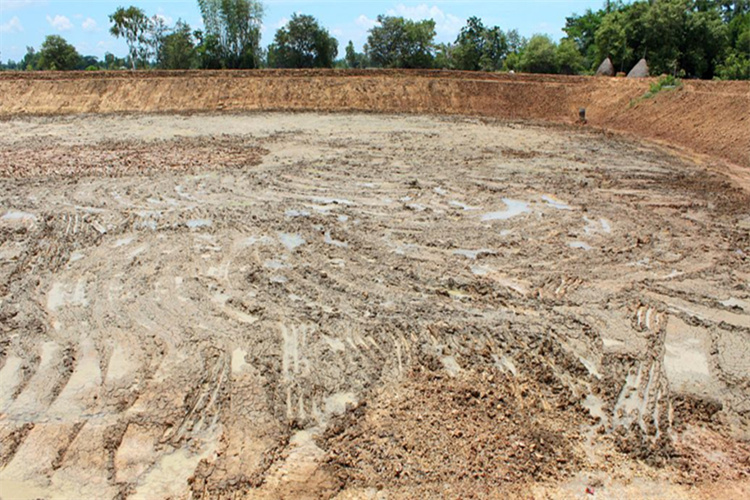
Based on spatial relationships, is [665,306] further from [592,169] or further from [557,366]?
[592,169]

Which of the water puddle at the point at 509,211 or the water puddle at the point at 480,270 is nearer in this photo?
the water puddle at the point at 480,270

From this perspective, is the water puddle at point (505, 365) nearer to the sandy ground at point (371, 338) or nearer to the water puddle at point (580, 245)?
the sandy ground at point (371, 338)

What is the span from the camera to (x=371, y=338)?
21.1ft

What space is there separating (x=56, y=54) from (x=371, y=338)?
51.2 metres

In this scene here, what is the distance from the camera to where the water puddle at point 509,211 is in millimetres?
11055

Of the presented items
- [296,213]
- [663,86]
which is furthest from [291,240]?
[663,86]

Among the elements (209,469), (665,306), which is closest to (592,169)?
(665,306)

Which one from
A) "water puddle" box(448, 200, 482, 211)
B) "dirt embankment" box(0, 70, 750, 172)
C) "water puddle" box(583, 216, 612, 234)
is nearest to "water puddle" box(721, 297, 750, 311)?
"water puddle" box(583, 216, 612, 234)

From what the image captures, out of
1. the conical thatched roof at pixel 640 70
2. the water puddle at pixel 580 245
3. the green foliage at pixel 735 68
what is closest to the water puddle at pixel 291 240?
the water puddle at pixel 580 245

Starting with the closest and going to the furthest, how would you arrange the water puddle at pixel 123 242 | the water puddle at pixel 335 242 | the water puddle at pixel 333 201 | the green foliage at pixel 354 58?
the water puddle at pixel 123 242 < the water puddle at pixel 335 242 < the water puddle at pixel 333 201 < the green foliage at pixel 354 58

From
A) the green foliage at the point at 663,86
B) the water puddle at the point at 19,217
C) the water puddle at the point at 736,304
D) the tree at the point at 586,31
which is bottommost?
the water puddle at the point at 736,304

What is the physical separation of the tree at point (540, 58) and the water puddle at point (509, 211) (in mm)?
30447

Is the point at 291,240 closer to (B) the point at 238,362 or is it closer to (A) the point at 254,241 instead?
(A) the point at 254,241

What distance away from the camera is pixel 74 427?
4.90 meters
